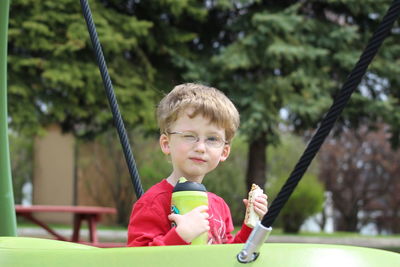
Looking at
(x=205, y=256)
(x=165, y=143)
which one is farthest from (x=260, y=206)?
(x=205, y=256)

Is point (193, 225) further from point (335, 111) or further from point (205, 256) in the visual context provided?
point (335, 111)

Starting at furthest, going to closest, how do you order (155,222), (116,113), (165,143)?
(116,113)
(165,143)
(155,222)

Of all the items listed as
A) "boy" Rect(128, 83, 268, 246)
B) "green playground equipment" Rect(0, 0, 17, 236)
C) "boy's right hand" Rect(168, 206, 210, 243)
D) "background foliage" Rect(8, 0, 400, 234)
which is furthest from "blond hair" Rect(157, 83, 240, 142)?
"background foliage" Rect(8, 0, 400, 234)

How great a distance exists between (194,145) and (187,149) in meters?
0.02

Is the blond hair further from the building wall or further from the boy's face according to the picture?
the building wall

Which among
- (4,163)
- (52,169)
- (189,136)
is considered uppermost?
(189,136)

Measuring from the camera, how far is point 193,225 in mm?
1504

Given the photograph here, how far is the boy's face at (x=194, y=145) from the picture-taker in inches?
69.1

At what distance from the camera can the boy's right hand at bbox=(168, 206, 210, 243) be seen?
1.50 metres

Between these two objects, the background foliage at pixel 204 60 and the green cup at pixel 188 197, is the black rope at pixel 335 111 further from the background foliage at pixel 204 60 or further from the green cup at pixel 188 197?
the background foliage at pixel 204 60

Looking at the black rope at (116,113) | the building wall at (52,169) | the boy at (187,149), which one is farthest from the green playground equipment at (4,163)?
the building wall at (52,169)

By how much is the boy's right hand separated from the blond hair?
32 centimetres

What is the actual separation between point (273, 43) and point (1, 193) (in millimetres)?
8301

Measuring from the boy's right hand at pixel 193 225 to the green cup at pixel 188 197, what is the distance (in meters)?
0.05
